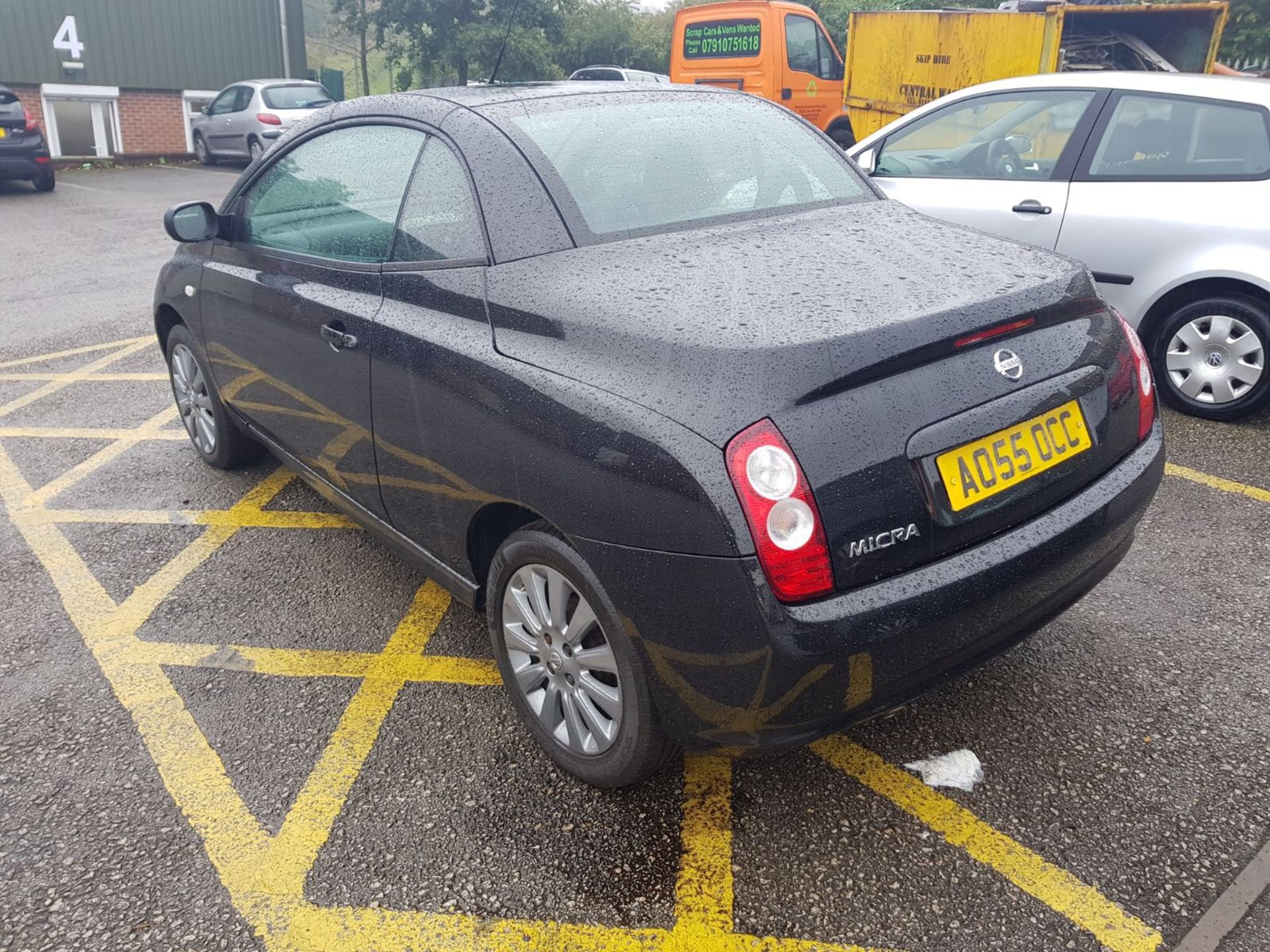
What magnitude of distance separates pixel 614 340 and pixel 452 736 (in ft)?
4.10

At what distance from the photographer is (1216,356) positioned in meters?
4.71

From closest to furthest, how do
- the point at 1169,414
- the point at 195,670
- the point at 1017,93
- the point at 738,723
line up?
the point at 738,723
the point at 195,670
the point at 1169,414
the point at 1017,93

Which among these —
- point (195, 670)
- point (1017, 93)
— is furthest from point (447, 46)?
point (195, 670)

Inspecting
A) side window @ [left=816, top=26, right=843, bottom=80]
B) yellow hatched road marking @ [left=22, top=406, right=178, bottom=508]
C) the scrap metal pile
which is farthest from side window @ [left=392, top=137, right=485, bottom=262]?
side window @ [left=816, top=26, right=843, bottom=80]

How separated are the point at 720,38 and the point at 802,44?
1.11m

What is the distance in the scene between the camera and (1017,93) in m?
5.36

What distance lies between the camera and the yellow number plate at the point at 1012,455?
2043mm

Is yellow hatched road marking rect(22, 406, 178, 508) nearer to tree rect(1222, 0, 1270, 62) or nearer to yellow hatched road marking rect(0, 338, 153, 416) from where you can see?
yellow hatched road marking rect(0, 338, 153, 416)

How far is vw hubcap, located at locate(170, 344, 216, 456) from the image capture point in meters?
4.34

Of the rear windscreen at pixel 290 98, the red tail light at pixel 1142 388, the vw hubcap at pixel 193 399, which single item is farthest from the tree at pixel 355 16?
the red tail light at pixel 1142 388

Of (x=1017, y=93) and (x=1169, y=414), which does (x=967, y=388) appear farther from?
(x=1017, y=93)

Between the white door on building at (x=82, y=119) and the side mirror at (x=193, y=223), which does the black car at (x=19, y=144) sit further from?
the side mirror at (x=193, y=223)

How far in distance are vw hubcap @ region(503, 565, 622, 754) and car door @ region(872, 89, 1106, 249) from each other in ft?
12.2

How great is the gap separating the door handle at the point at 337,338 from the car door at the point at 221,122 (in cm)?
1678
